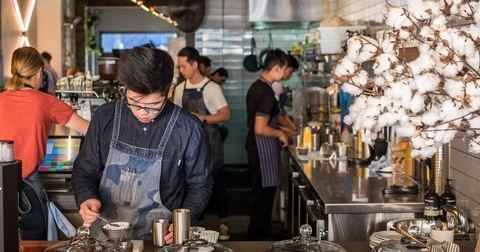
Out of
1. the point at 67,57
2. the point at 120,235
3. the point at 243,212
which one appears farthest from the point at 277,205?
the point at 120,235

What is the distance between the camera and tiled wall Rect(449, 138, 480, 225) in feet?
10.5

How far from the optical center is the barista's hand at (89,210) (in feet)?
8.96

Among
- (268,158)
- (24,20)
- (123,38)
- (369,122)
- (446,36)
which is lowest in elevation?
(268,158)

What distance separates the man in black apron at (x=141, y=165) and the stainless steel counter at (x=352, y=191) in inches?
38.4

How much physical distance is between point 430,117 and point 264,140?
15.0 feet

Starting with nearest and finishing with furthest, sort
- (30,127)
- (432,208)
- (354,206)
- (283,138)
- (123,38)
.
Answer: (432,208), (354,206), (30,127), (283,138), (123,38)

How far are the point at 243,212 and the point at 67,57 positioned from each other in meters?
4.12

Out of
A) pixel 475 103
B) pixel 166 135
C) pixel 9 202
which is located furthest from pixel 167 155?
pixel 475 103

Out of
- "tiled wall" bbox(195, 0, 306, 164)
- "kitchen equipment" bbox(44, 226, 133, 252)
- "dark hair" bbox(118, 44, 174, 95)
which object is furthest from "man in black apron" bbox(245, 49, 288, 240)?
"tiled wall" bbox(195, 0, 306, 164)

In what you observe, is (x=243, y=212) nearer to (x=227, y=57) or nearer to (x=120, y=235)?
(x=227, y=57)

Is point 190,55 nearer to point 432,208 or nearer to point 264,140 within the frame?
point 264,140

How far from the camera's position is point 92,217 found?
273cm

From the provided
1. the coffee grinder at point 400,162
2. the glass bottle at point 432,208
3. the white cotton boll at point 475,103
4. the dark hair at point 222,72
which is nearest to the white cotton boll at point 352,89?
the white cotton boll at point 475,103

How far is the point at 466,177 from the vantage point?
10.9 feet
